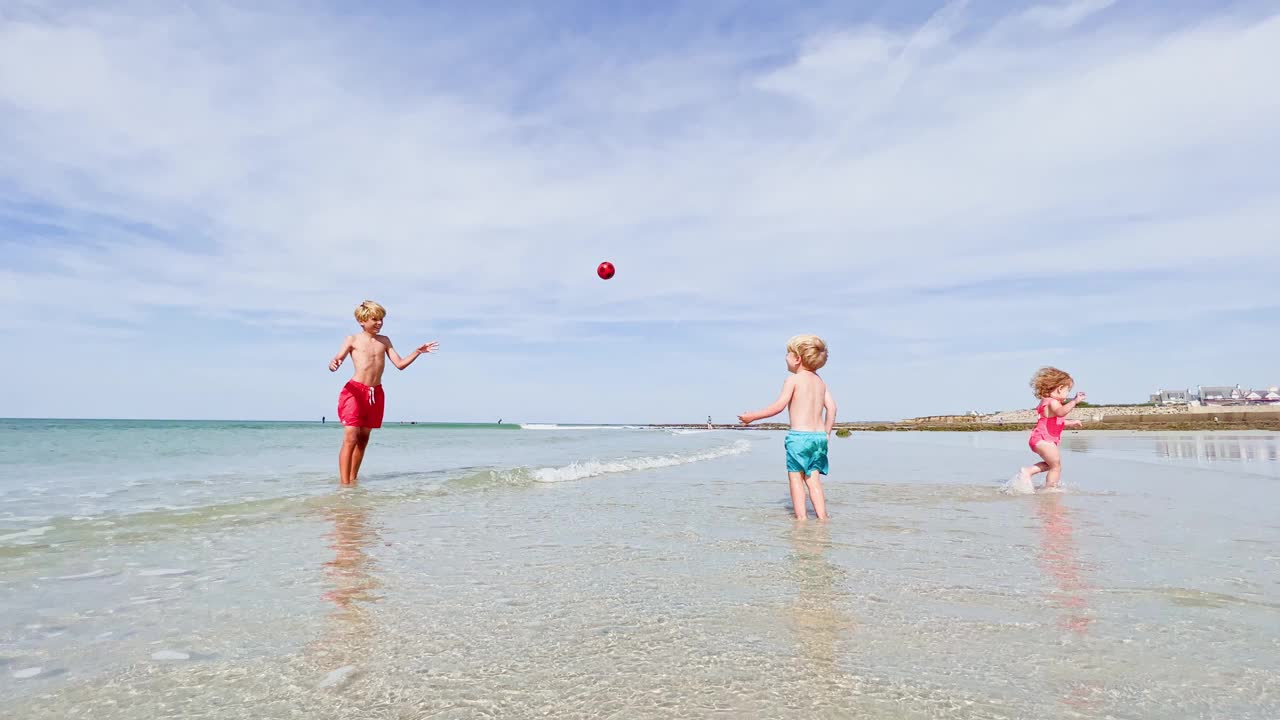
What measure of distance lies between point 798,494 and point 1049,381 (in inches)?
212

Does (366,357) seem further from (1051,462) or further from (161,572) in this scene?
(1051,462)

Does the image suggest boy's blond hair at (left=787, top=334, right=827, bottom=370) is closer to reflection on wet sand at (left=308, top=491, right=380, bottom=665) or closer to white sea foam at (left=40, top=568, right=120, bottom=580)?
reflection on wet sand at (left=308, top=491, right=380, bottom=665)

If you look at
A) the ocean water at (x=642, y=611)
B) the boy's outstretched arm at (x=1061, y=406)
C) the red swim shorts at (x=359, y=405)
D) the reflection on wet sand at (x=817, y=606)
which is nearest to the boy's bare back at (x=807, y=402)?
the ocean water at (x=642, y=611)

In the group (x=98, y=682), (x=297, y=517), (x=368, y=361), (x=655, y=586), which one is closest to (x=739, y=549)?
(x=655, y=586)

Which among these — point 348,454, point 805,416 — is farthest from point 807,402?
point 348,454

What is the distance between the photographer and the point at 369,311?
9750mm

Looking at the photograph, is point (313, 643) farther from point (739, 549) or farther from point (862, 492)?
point (862, 492)

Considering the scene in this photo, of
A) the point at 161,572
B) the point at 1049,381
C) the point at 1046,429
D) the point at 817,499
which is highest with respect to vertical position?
the point at 1049,381

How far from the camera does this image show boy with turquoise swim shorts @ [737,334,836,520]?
6523 millimetres

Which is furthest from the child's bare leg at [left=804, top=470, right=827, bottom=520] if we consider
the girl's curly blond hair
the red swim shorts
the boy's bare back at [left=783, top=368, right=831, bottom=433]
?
the red swim shorts

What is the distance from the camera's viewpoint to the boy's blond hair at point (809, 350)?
23.0 ft

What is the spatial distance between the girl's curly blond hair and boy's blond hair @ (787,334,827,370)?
4.67 metres

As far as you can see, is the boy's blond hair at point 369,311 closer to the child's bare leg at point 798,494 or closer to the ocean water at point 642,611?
the ocean water at point 642,611

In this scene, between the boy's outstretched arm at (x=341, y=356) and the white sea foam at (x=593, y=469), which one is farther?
the white sea foam at (x=593, y=469)
